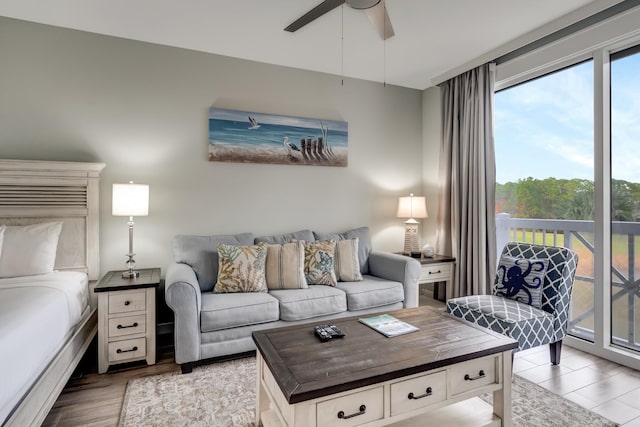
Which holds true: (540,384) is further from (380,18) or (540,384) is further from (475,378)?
(380,18)

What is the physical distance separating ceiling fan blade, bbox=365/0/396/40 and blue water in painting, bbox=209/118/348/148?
150 cm

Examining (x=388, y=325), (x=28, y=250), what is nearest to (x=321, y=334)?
(x=388, y=325)

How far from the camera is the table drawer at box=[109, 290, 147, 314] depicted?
8.02ft

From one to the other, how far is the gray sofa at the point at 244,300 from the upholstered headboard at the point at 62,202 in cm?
66

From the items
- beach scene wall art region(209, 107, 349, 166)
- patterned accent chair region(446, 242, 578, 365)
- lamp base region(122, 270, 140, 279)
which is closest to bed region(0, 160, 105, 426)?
lamp base region(122, 270, 140, 279)

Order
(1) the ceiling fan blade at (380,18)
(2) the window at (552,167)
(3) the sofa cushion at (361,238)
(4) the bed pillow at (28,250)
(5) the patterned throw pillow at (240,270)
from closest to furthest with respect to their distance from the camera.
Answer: (1) the ceiling fan blade at (380,18) → (4) the bed pillow at (28,250) → (5) the patterned throw pillow at (240,270) → (2) the window at (552,167) → (3) the sofa cushion at (361,238)

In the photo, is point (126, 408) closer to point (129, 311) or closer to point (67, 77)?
point (129, 311)

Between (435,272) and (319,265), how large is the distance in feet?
4.49

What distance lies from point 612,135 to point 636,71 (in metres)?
0.47

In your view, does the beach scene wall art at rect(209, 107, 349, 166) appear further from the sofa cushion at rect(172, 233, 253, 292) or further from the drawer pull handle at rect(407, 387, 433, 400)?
the drawer pull handle at rect(407, 387, 433, 400)

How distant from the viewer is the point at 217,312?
244 centimetres

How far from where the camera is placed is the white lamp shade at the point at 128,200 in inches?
104

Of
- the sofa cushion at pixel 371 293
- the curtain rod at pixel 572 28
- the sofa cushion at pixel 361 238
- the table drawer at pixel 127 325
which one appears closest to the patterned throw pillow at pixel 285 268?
the sofa cushion at pixel 371 293

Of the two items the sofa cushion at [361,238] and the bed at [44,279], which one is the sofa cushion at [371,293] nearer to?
the sofa cushion at [361,238]
